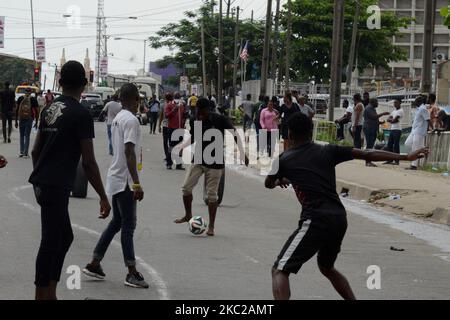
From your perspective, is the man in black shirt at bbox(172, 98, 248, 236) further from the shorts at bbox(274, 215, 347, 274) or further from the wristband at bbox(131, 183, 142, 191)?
the shorts at bbox(274, 215, 347, 274)

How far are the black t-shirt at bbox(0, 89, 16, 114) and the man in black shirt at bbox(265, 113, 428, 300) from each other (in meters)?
23.0

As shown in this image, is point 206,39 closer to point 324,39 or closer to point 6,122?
point 324,39

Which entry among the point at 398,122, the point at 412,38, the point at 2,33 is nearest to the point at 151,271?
the point at 398,122

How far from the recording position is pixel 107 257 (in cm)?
1070

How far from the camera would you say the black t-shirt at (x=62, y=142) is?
24.7 feet

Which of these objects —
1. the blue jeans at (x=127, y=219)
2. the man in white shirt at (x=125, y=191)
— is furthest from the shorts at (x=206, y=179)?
the blue jeans at (x=127, y=219)

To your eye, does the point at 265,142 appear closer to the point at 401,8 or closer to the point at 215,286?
the point at 215,286

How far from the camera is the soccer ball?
41.3 feet

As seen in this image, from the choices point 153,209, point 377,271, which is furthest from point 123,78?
point 377,271

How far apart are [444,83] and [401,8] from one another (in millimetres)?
83614

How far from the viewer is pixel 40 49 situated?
73688 millimetres

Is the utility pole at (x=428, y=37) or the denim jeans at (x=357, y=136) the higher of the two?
the utility pole at (x=428, y=37)

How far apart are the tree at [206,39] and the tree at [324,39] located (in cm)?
283

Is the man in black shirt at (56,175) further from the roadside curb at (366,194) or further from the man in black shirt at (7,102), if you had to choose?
the man in black shirt at (7,102)
